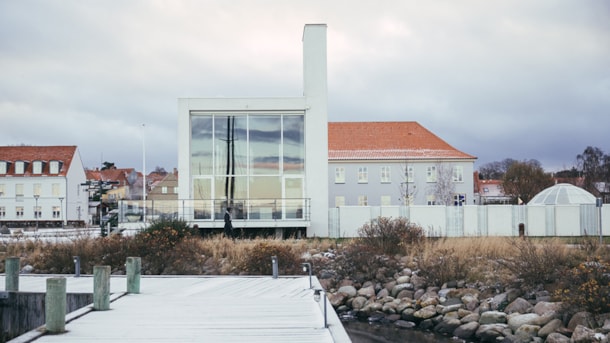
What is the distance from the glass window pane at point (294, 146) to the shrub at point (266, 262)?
491 inches

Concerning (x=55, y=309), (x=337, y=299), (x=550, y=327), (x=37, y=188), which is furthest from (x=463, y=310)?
(x=37, y=188)

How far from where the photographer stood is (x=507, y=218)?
35.2m

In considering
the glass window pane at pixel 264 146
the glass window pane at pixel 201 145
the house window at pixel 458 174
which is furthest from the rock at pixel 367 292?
the house window at pixel 458 174

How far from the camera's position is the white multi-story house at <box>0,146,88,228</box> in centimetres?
6781

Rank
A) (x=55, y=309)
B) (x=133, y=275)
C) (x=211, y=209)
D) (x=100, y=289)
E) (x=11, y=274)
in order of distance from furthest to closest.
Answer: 1. (x=211, y=209)
2. (x=11, y=274)
3. (x=133, y=275)
4. (x=100, y=289)
5. (x=55, y=309)

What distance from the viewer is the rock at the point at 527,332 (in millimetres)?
14336

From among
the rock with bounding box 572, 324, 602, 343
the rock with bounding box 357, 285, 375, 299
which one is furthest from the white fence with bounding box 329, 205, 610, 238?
the rock with bounding box 572, 324, 602, 343

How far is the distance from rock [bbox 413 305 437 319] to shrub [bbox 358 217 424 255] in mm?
4751

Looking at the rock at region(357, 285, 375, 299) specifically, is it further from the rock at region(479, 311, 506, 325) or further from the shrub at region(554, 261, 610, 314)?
the shrub at region(554, 261, 610, 314)

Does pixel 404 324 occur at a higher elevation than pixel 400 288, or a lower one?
lower

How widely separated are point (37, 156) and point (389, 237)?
5756 cm

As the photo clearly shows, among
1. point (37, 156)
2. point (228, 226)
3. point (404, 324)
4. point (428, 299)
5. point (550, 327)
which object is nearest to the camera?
point (550, 327)

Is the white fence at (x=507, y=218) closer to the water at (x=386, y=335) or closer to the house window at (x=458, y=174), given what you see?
the water at (x=386, y=335)

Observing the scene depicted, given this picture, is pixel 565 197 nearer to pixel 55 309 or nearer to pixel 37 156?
pixel 55 309
